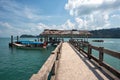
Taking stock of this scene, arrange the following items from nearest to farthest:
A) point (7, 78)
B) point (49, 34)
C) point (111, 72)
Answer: point (111, 72) < point (7, 78) < point (49, 34)

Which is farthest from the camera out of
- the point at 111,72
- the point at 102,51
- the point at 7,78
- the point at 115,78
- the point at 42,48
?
the point at 42,48

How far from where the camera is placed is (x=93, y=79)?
5.45 m

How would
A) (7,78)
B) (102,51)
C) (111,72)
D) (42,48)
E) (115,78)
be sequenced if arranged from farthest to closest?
(42,48), (7,78), (102,51), (111,72), (115,78)

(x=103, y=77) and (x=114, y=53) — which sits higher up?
(x=114, y=53)

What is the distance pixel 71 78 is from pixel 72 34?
149 ft

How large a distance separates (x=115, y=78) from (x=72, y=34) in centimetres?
4563

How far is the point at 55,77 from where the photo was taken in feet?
18.7

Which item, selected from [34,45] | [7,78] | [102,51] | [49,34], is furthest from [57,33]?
[102,51]

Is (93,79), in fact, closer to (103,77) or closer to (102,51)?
(103,77)

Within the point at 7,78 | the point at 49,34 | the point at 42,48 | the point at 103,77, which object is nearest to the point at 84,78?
the point at 103,77

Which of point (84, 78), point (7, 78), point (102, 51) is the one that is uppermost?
point (102, 51)

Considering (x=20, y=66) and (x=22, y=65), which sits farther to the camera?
(x=22, y=65)

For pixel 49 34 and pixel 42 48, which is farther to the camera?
pixel 49 34

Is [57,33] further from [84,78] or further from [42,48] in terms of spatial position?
[84,78]
